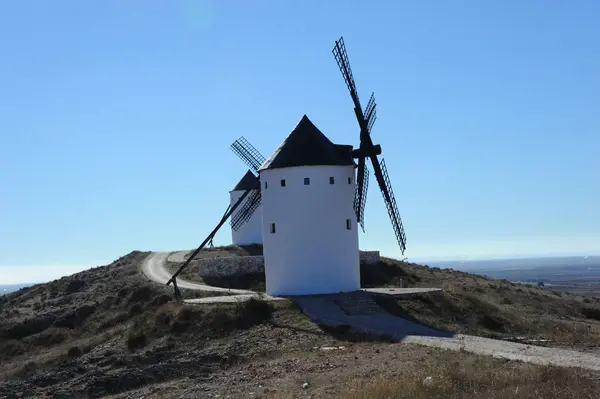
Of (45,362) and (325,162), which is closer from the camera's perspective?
(45,362)

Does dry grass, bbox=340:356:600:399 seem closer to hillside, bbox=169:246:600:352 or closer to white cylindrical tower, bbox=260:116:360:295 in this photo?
hillside, bbox=169:246:600:352

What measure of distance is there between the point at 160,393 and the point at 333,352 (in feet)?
16.6

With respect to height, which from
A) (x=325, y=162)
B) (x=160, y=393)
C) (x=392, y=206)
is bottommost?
(x=160, y=393)

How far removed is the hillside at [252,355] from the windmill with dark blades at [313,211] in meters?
3.29

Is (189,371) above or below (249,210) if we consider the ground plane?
below

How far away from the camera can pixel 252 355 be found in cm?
2072

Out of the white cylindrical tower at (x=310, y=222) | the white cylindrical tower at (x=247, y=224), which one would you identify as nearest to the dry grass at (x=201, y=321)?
the white cylindrical tower at (x=310, y=222)

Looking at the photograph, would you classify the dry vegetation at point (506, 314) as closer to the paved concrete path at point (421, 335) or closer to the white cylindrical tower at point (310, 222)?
the paved concrete path at point (421, 335)

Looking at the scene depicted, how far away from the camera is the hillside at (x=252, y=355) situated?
13711 mm

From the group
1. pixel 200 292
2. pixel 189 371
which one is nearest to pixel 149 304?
pixel 200 292

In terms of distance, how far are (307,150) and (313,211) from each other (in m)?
2.78

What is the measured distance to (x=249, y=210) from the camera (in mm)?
36688

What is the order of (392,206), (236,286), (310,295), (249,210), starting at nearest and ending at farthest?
(310,295)
(392,206)
(249,210)
(236,286)

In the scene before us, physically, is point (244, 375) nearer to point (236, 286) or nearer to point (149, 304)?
point (149, 304)
